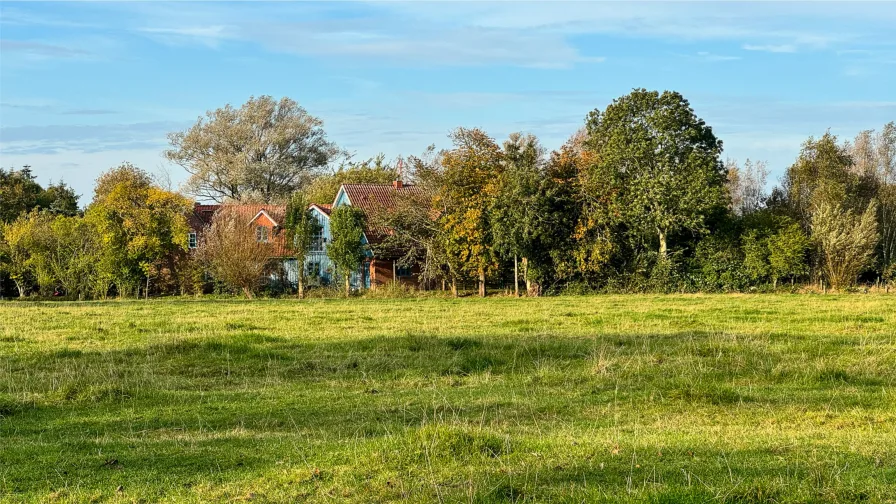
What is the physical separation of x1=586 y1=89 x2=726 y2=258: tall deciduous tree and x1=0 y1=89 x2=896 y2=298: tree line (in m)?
0.08

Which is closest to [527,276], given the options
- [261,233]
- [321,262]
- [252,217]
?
[321,262]

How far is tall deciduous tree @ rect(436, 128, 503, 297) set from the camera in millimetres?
49438

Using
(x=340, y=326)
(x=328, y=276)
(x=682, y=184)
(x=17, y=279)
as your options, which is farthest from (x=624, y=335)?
(x=17, y=279)

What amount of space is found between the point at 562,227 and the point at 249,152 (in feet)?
147

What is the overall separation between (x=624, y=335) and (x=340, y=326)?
870cm

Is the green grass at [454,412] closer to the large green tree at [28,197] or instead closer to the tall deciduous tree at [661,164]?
the tall deciduous tree at [661,164]

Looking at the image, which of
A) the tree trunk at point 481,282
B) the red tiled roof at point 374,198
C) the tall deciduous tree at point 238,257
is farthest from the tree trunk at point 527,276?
the tall deciduous tree at point 238,257

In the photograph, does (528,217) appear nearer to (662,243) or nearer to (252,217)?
(662,243)

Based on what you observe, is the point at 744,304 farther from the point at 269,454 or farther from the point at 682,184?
the point at 269,454

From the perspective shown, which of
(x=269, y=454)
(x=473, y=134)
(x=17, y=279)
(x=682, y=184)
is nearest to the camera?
(x=269, y=454)

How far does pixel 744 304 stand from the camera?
3494 centimetres

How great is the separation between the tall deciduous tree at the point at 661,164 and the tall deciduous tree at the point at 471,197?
638cm

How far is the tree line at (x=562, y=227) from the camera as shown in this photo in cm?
4791

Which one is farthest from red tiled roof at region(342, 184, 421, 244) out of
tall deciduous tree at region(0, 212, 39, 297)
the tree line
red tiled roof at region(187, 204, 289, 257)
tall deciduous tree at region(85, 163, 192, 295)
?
tall deciduous tree at region(0, 212, 39, 297)
